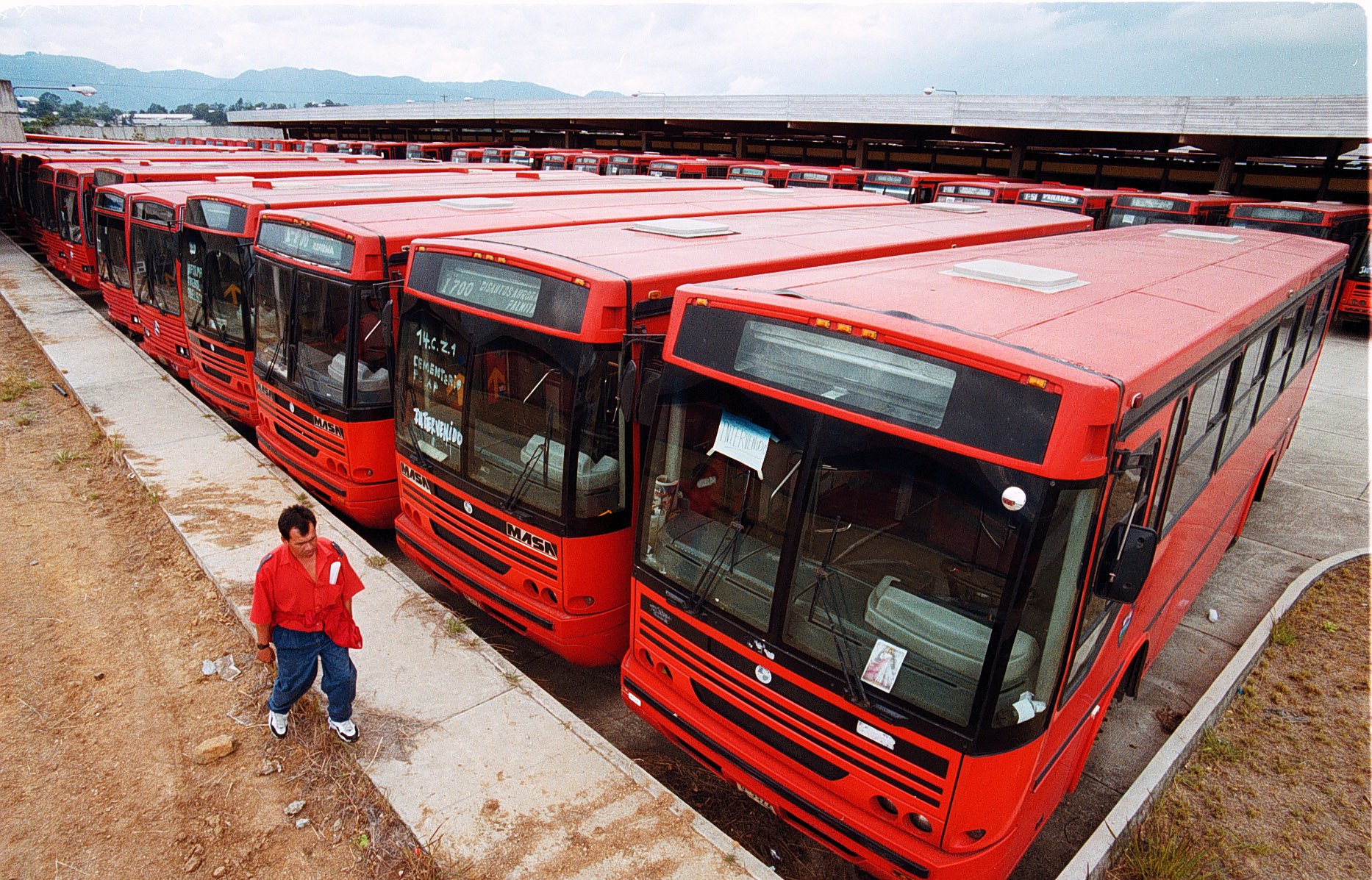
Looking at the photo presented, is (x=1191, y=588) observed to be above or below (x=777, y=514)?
below

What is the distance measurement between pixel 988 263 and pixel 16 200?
94.7ft

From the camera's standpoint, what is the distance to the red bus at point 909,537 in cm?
294

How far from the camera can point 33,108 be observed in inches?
5423

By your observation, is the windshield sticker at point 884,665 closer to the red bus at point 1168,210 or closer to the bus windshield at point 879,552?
the bus windshield at point 879,552

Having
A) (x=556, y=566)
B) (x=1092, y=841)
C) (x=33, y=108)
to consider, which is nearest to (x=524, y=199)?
(x=556, y=566)

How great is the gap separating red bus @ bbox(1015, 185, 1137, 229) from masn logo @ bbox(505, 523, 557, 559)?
1807 cm

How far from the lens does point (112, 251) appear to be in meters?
12.1

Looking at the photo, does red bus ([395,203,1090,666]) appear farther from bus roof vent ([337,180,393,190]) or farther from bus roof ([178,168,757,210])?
bus roof vent ([337,180,393,190])

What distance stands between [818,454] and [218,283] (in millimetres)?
7841

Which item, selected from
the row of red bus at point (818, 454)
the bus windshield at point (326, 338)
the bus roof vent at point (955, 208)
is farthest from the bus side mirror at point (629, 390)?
the bus roof vent at point (955, 208)

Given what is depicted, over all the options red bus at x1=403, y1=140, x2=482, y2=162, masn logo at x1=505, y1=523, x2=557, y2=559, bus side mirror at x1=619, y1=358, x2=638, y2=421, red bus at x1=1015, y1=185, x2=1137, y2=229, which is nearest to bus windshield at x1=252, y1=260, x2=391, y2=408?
masn logo at x1=505, y1=523, x2=557, y2=559

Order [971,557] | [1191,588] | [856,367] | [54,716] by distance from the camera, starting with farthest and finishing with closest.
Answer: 1. [1191,588]
2. [54,716]
3. [856,367]
4. [971,557]

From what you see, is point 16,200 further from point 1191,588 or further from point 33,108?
point 33,108

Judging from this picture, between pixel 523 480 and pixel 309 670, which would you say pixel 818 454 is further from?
pixel 309 670
